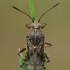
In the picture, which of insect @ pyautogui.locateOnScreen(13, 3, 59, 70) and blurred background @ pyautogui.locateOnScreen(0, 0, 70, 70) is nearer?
insect @ pyautogui.locateOnScreen(13, 3, 59, 70)

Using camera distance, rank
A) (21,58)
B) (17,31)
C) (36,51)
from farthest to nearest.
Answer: (17,31) < (36,51) < (21,58)

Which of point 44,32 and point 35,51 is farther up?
point 44,32

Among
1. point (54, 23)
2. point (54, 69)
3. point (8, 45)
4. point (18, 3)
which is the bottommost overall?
point (54, 69)

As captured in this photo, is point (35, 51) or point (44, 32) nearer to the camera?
point (35, 51)

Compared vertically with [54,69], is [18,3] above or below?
above

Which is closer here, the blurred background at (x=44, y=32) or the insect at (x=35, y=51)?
the insect at (x=35, y=51)

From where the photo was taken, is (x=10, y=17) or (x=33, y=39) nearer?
(x=33, y=39)

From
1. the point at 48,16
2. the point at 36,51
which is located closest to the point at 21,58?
the point at 36,51

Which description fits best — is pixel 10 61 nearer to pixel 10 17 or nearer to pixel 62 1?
pixel 10 17
